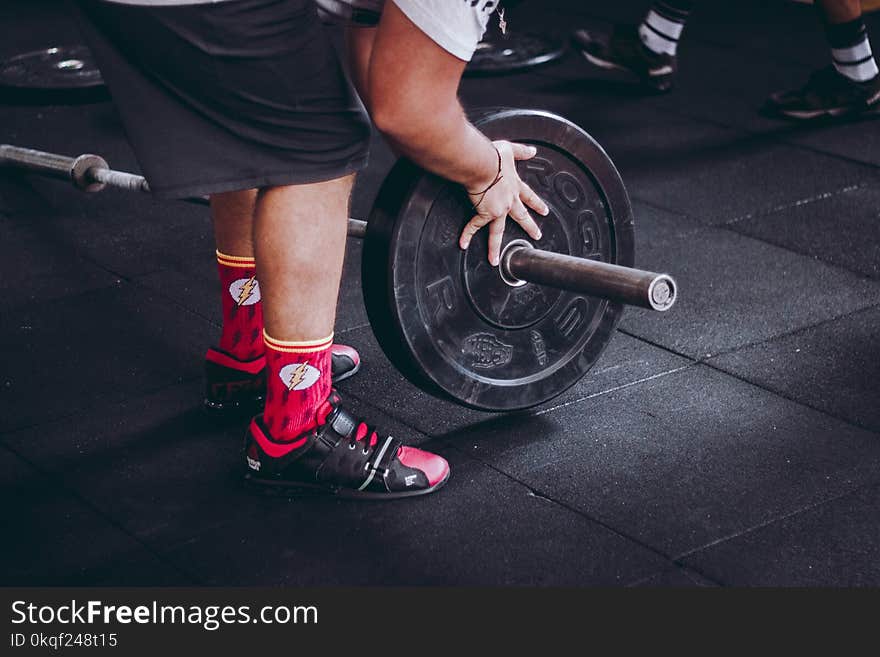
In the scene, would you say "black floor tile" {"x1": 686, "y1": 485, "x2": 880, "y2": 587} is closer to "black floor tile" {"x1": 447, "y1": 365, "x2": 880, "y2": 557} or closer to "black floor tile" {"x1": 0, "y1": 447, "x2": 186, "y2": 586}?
"black floor tile" {"x1": 447, "y1": 365, "x2": 880, "y2": 557}

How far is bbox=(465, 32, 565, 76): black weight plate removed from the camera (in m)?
3.64

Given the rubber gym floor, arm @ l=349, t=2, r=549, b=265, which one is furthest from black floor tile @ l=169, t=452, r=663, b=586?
arm @ l=349, t=2, r=549, b=265

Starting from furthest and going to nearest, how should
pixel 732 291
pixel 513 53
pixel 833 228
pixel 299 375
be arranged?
1. pixel 513 53
2. pixel 833 228
3. pixel 732 291
4. pixel 299 375

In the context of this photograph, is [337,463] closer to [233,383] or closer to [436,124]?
[233,383]

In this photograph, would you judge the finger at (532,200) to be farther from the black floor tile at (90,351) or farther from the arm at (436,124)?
→ the black floor tile at (90,351)

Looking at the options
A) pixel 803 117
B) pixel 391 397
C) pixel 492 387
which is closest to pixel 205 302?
pixel 391 397

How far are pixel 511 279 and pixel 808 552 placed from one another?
52 cm

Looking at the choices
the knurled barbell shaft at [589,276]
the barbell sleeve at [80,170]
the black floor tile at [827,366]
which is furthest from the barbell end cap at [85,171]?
the black floor tile at [827,366]

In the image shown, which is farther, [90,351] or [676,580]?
[90,351]

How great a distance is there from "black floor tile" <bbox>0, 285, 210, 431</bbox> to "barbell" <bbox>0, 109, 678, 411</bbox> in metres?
0.44

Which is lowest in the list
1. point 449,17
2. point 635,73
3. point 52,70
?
point 52,70

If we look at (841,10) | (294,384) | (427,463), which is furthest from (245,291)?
(841,10)

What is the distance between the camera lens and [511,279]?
1.73 m

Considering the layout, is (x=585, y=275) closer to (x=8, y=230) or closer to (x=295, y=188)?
(x=295, y=188)
